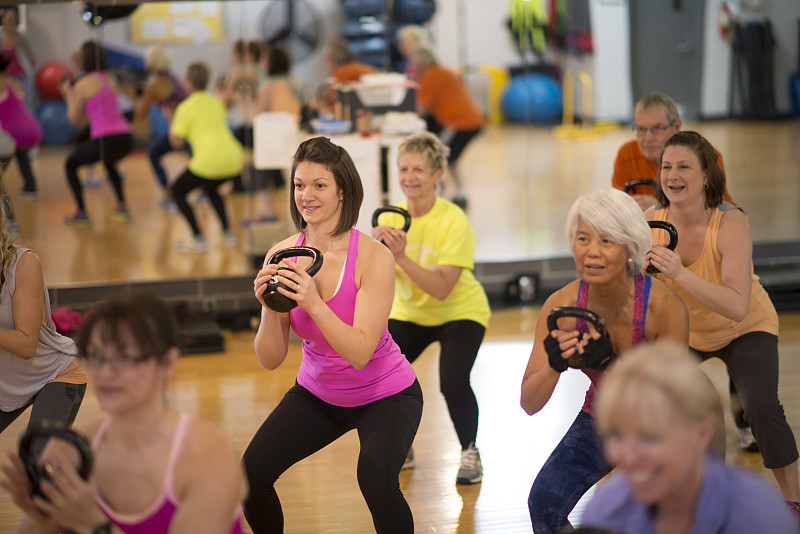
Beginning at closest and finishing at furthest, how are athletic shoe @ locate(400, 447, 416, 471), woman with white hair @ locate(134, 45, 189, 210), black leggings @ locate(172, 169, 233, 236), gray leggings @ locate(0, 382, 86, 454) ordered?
1. gray leggings @ locate(0, 382, 86, 454)
2. athletic shoe @ locate(400, 447, 416, 471)
3. woman with white hair @ locate(134, 45, 189, 210)
4. black leggings @ locate(172, 169, 233, 236)

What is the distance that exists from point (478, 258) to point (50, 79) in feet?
9.73

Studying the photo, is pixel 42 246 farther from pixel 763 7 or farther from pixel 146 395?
pixel 763 7

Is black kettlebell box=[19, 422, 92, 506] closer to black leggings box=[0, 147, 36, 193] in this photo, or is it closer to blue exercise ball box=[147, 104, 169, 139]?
black leggings box=[0, 147, 36, 193]

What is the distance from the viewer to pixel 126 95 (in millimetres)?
6055

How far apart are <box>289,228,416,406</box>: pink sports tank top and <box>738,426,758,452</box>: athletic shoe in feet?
5.71

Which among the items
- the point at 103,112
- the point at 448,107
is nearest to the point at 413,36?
the point at 448,107

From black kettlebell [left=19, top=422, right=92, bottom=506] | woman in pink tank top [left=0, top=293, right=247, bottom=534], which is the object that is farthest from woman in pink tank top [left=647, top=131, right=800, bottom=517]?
black kettlebell [left=19, top=422, right=92, bottom=506]

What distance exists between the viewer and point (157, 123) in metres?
6.36

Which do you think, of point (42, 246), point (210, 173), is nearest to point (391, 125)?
point (210, 173)

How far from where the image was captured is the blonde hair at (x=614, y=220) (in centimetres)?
228

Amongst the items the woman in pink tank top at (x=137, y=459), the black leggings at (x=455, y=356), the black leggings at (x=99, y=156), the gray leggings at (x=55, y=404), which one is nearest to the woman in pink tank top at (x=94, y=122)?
the black leggings at (x=99, y=156)

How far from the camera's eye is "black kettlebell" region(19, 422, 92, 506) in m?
1.61

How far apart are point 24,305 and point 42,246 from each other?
3.37 m

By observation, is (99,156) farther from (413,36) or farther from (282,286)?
(282,286)
